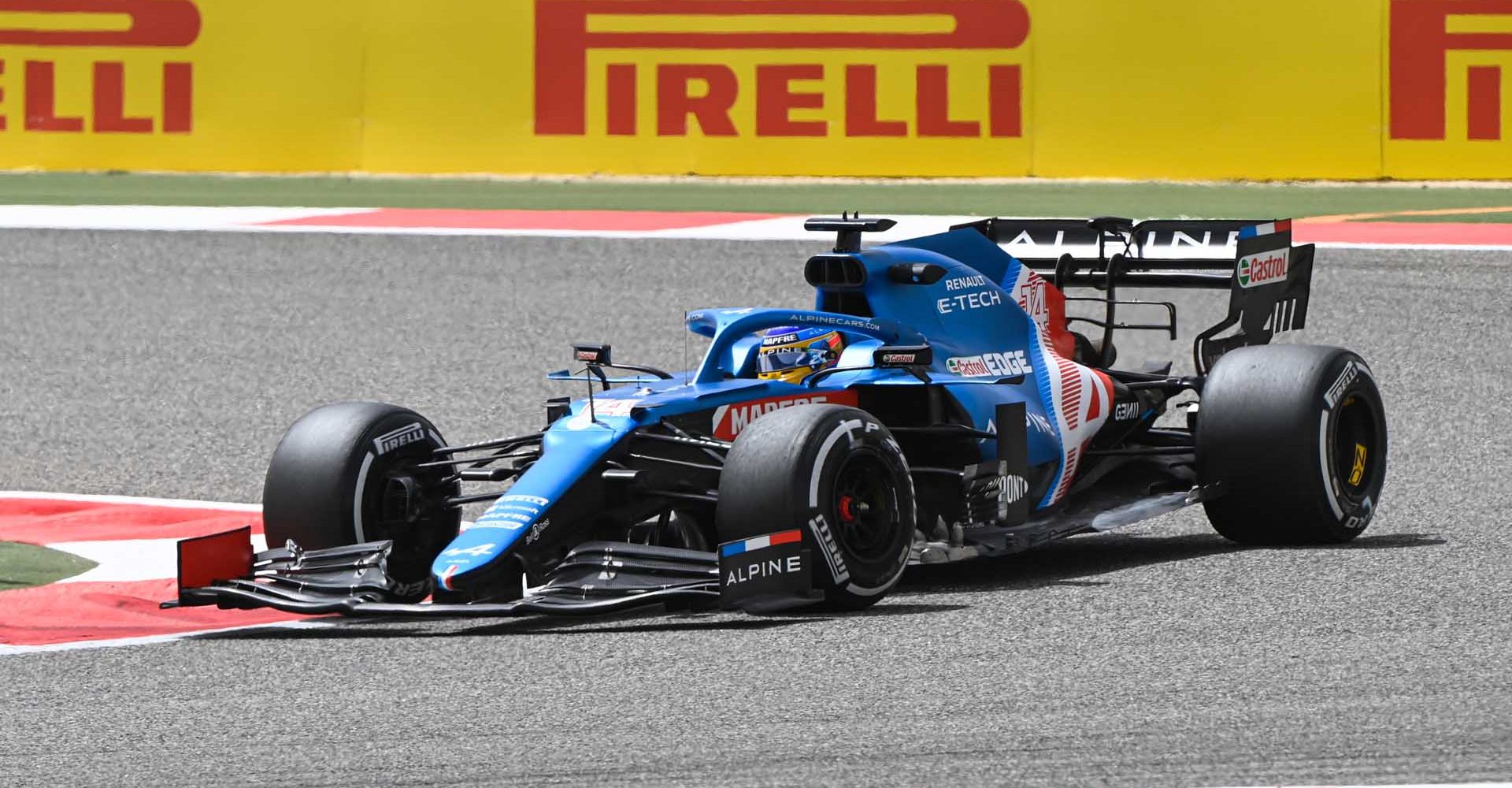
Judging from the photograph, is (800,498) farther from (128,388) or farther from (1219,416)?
(128,388)

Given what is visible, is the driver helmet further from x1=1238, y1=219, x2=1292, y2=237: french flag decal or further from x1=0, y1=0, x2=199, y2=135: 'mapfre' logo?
x1=0, y1=0, x2=199, y2=135: 'mapfre' logo

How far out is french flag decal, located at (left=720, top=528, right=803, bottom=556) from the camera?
7434 mm

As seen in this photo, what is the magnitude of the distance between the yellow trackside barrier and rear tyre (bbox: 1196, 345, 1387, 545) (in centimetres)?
826

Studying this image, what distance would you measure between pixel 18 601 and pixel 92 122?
10.7 meters

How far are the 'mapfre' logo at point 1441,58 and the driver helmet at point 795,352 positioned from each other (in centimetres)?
932

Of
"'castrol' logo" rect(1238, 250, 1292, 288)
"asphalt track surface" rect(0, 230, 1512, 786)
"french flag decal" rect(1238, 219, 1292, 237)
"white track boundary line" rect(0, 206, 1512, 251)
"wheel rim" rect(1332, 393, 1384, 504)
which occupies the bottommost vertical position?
"asphalt track surface" rect(0, 230, 1512, 786)

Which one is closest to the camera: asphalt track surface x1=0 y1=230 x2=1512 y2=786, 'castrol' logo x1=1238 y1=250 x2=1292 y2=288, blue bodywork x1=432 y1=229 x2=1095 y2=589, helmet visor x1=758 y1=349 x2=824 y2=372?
asphalt track surface x1=0 y1=230 x2=1512 y2=786

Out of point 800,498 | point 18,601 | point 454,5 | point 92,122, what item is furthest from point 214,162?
point 800,498

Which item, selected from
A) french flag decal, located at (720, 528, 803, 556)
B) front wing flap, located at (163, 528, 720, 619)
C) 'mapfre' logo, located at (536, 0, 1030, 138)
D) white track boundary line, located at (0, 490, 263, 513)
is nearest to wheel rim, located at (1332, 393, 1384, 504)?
french flag decal, located at (720, 528, 803, 556)

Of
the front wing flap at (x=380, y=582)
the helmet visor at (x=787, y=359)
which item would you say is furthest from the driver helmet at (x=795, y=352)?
the front wing flap at (x=380, y=582)

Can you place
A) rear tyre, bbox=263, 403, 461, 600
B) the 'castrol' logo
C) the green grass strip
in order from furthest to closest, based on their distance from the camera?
the 'castrol' logo, the green grass strip, rear tyre, bbox=263, 403, 461, 600

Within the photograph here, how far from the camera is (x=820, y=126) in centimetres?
1792

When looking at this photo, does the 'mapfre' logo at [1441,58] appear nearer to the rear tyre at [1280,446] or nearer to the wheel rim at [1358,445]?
the wheel rim at [1358,445]

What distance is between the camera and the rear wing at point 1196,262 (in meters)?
10.1
